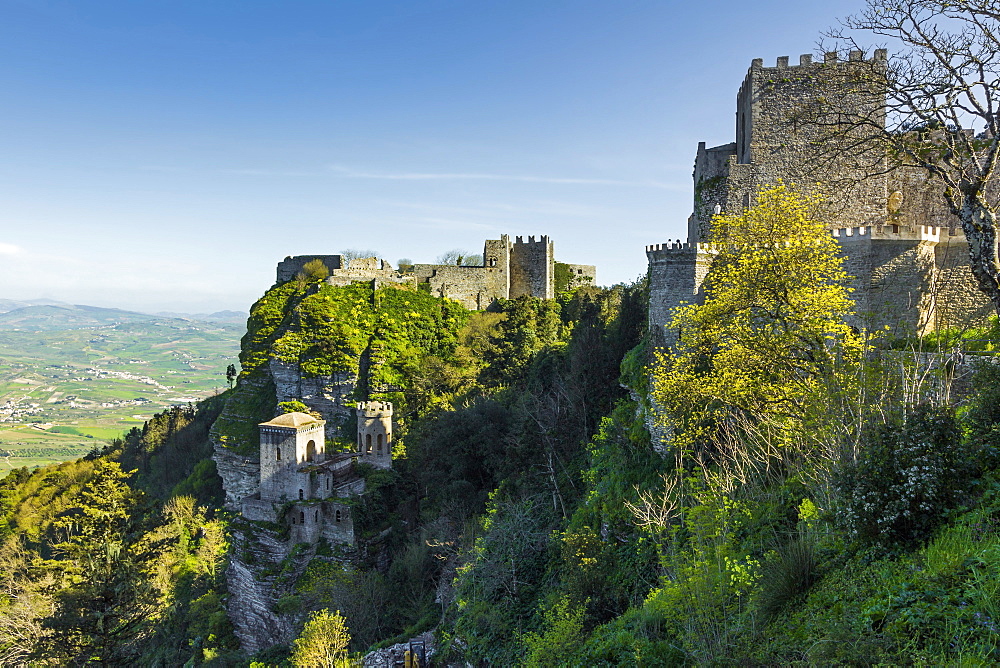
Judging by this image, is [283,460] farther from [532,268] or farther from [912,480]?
[912,480]

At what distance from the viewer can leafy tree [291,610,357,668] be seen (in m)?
18.1

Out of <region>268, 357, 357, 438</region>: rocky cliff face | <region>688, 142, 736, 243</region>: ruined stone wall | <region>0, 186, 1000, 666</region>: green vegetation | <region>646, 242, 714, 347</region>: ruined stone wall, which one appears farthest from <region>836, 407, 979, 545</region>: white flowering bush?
<region>268, 357, 357, 438</region>: rocky cliff face

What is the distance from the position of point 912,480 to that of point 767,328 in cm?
700

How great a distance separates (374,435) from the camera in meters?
29.4

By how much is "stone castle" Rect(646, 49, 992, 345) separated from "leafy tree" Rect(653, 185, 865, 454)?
4.15ft

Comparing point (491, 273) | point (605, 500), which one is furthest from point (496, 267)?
point (605, 500)

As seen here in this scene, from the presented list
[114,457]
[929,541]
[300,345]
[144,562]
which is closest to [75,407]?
[114,457]

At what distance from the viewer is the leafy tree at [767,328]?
1134cm

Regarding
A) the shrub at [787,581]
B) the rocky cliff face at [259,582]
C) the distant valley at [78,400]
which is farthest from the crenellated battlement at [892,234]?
the distant valley at [78,400]

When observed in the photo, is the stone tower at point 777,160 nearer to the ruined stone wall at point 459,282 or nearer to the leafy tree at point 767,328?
the leafy tree at point 767,328

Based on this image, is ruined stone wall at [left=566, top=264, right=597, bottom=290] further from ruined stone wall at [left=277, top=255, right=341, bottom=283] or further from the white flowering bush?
the white flowering bush

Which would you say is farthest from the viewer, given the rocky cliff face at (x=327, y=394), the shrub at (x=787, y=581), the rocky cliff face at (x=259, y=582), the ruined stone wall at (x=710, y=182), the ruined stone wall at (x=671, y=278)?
the rocky cliff face at (x=327, y=394)

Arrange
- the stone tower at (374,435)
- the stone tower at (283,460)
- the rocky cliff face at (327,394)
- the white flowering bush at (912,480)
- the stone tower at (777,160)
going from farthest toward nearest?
the rocky cliff face at (327,394) → the stone tower at (374,435) → the stone tower at (283,460) → the stone tower at (777,160) → the white flowering bush at (912,480)

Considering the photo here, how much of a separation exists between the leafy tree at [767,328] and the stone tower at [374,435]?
19.1 metres
